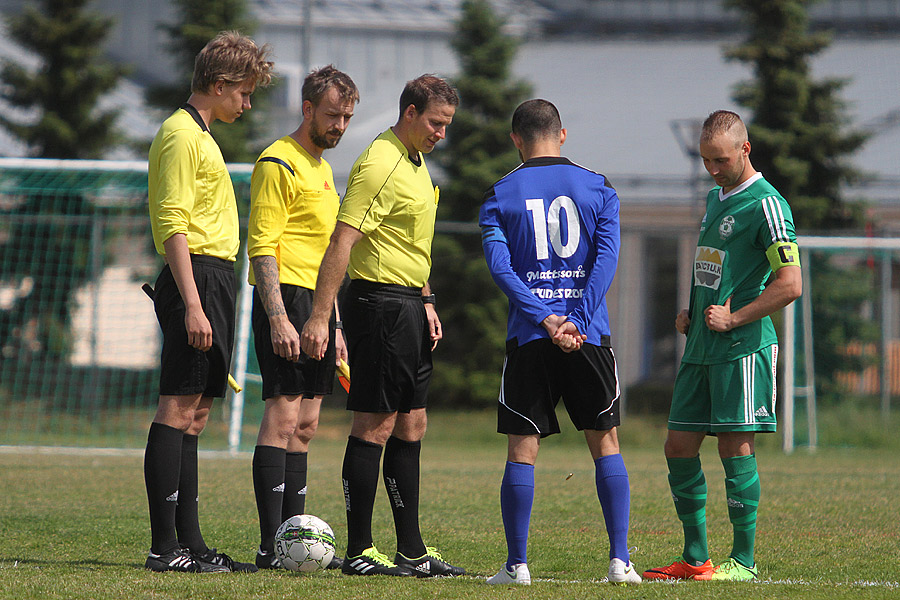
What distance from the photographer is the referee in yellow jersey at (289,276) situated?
498cm

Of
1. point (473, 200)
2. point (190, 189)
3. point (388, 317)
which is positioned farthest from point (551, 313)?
point (473, 200)

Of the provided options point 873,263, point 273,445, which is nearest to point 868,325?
point 873,263

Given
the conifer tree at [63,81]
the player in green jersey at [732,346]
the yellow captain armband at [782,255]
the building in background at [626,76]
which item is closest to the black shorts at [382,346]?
the player in green jersey at [732,346]

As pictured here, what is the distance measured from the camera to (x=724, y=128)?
16.2ft

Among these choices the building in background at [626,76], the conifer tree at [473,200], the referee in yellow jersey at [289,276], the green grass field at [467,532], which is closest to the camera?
the green grass field at [467,532]

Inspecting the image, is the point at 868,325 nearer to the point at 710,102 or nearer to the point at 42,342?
the point at 710,102

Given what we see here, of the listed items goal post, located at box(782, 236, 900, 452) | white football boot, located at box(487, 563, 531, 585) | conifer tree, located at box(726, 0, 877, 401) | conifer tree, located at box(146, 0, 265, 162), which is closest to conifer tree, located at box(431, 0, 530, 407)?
conifer tree, located at box(146, 0, 265, 162)

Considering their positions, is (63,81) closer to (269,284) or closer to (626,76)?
(626,76)

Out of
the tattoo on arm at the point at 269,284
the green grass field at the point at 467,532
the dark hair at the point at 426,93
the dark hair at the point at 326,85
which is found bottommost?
the green grass field at the point at 467,532

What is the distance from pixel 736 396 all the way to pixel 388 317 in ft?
5.47

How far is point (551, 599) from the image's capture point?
13.3ft

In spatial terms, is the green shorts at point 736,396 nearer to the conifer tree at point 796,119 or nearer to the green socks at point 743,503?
the green socks at point 743,503

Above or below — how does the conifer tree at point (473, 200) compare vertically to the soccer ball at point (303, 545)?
above

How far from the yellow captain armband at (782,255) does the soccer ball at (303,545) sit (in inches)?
97.2
